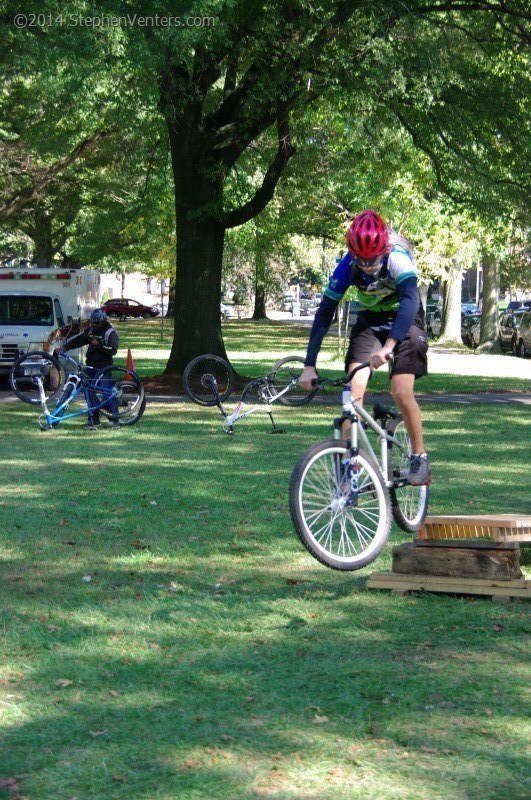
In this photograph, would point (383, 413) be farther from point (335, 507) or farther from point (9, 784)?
point (9, 784)

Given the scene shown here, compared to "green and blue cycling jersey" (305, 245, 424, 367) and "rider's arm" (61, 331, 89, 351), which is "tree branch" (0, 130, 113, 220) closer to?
"rider's arm" (61, 331, 89, 351)

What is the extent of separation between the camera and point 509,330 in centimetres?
4462

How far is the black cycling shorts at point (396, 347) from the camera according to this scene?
7637 mm

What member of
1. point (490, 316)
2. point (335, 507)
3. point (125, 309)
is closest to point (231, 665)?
point (335, 507)

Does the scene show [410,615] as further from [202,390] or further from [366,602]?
[202,390]

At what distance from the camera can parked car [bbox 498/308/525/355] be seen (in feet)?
143

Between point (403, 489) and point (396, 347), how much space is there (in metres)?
1.06

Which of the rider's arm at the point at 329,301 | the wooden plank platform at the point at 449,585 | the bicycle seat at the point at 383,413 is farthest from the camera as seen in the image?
the bicycle seat at the point at 383,413

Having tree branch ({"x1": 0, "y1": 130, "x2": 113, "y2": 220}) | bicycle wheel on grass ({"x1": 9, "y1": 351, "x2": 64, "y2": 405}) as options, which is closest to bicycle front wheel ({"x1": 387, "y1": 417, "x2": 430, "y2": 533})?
bicycle wheel on grass ({"x1": 9, "y1": 351, "x2": 64, "y2": 405})

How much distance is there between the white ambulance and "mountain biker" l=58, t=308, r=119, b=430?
703 cm

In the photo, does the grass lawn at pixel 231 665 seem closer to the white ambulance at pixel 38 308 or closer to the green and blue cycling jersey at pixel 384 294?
the green and blue cycling jersey at pixel 384 294

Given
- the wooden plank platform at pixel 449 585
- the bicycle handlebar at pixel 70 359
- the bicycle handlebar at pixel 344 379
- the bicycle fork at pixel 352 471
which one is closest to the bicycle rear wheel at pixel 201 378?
the bicycle handlebar at pixel 70 359

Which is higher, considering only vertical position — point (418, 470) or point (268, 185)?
point (268, 185)

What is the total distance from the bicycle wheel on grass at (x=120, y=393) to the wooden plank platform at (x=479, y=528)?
1050 centimetres
